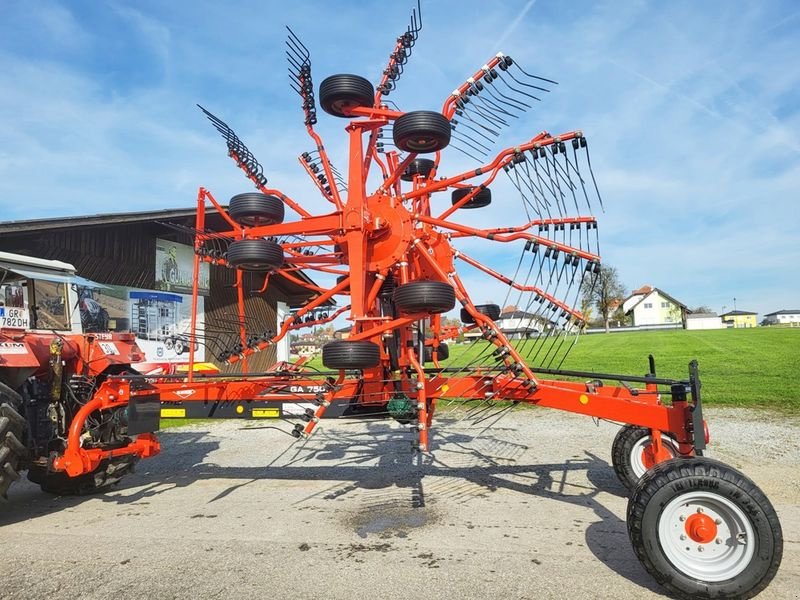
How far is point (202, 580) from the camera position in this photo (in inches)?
161

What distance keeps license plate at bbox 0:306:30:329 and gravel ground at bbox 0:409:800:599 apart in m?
1.88

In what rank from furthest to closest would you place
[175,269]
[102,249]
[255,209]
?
[175,269]
[102,249]
[255,209]

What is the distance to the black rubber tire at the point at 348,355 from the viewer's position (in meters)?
5.16

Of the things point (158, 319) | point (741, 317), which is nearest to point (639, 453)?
point (158, 319)

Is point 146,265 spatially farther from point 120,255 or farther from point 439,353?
point 439,353

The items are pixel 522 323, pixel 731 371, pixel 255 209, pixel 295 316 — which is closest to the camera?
pixel 522 323

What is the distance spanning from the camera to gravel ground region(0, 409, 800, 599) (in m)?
3.97

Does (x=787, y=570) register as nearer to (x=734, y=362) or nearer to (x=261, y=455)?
(x=261, y=455)

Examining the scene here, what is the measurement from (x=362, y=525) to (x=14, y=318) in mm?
4130

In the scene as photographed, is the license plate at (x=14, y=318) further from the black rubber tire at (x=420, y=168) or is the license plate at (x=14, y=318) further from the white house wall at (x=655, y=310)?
the white house wall at (x=655, y=310)

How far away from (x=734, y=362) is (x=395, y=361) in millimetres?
17791

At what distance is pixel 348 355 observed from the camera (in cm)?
516

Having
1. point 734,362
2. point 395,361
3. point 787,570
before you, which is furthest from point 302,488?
point 734,362

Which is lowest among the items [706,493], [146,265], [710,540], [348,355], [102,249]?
[710,540]
